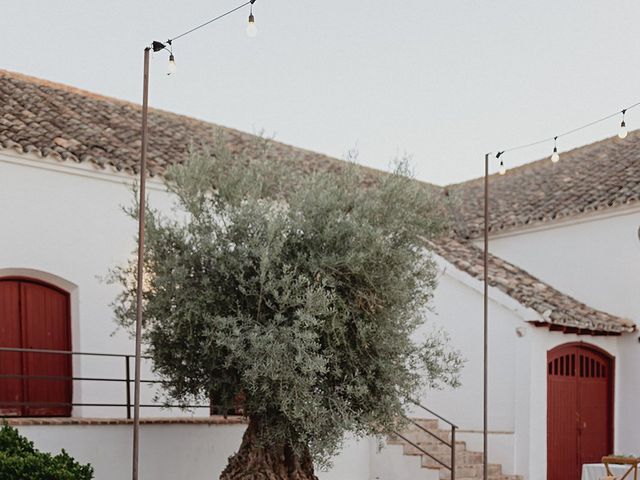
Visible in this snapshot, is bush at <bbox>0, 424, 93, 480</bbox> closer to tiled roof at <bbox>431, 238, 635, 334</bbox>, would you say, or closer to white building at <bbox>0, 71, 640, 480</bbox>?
white building at <bbox>0, 71, 640, 480</bbox>

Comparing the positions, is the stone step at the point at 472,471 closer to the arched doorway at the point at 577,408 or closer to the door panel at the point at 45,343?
the arched doorway at the point at 577,408

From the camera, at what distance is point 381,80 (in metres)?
13.0

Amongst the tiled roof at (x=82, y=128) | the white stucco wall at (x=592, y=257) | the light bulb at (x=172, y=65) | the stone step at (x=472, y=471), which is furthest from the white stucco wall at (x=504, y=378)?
the light bulb at (x=172, y=65)

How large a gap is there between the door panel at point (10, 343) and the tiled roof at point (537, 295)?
644 centimetres

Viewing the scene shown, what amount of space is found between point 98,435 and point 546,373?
7.55m

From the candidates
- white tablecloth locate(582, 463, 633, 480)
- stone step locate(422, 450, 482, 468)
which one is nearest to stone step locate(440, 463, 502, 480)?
stone step locate(422, 450, 482, 468)

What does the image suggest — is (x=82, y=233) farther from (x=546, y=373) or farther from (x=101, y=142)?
(x=546, y=373)

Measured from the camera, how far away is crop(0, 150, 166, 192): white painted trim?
34.3ft

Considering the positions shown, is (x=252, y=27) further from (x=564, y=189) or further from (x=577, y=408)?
(x=564, y=189)

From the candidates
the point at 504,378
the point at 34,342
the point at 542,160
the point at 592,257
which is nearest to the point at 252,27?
the point at 34,342

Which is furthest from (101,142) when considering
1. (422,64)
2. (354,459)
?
(354,459)

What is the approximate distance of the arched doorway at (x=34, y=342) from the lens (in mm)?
10703

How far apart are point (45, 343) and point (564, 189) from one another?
1076 centimetres

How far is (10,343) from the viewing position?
10.7 metres
